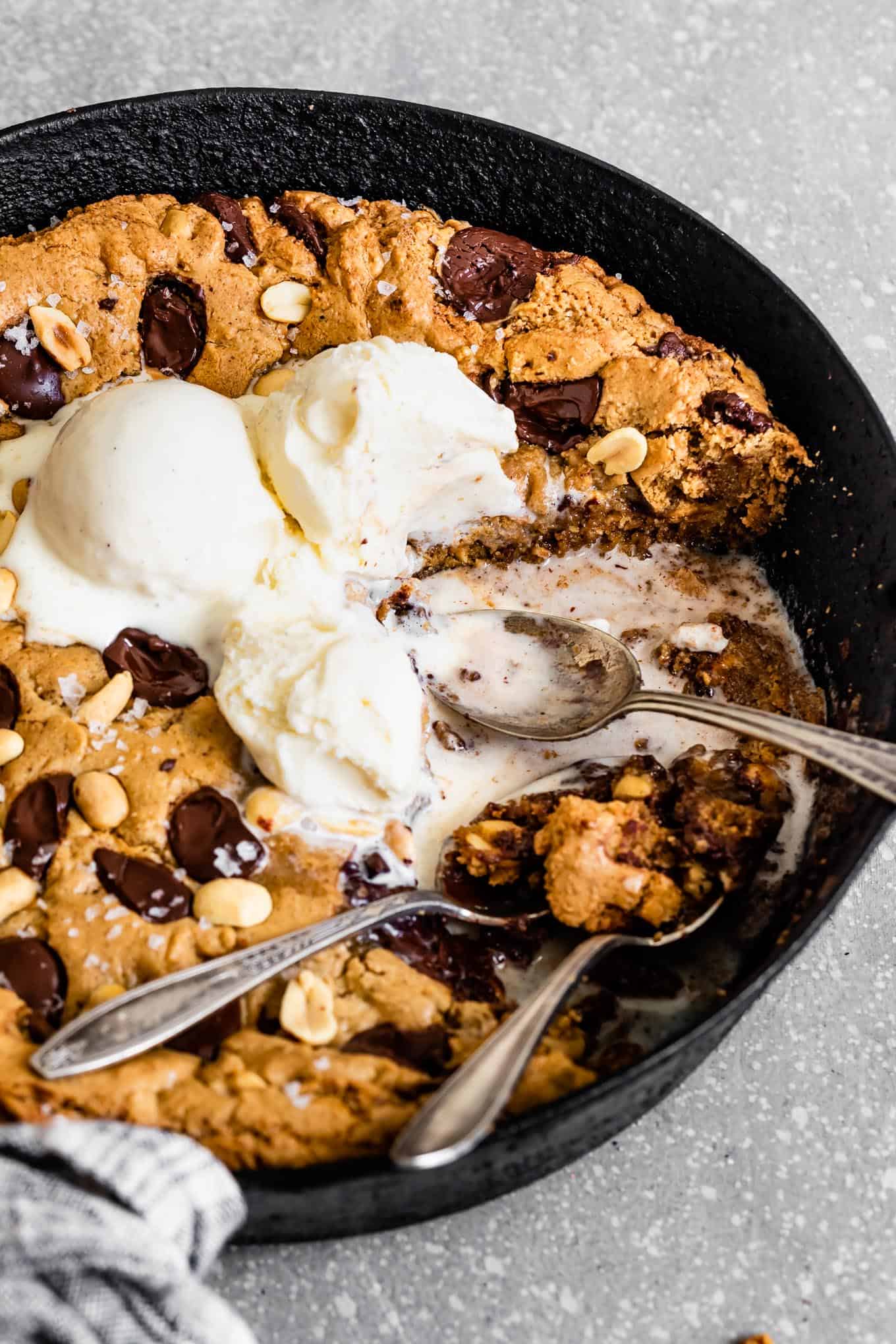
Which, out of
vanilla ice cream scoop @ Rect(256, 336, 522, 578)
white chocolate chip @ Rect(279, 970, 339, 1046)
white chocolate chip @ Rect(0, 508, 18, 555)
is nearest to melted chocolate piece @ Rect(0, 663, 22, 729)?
white chocolate chip @ Rect(0, 508, 18, 555)

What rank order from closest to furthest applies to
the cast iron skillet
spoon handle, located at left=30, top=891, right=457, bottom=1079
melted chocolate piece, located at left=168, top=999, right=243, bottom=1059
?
spoon handle, located at left=30, top=891, right=457, bottom=1079 < melted chocolate piece, located at left=168, top=999, right=243, bottom=1059 < the cast iron skillet

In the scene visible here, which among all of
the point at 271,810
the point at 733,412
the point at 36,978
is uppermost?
the point at 733,412

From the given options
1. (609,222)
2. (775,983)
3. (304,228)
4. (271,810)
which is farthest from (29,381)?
(775,983)

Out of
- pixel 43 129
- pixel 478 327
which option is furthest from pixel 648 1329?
pixel 43 129

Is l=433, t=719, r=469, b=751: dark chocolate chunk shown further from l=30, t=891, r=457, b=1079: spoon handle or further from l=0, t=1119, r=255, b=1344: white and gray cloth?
l=0, t=1119, r=255, b=1344: white and gray cloth

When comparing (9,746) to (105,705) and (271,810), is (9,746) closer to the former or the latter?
(105,705)

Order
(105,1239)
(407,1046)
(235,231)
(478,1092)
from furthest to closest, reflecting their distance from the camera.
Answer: (235,231)
(407,1046)
(478,1092)
(105,1239)
